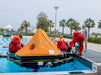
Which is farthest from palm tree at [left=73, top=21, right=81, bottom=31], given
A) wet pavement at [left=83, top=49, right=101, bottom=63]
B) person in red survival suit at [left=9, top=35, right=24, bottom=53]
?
person in red survival suit at [left=9, top=35, right=24, bottom=53]

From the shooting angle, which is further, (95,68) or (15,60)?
(15,60)

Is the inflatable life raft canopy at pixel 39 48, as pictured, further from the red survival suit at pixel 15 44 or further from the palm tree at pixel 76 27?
the palm tree at pixel 76 27

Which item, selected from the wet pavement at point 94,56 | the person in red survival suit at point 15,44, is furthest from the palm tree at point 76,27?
the person in red survival suit at point 15,44

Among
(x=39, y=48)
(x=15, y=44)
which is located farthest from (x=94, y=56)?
(x=15, y=44)

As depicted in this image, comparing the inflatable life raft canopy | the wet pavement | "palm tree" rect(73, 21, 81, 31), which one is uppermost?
"palm tree" rect(73, 21, 81, 31)

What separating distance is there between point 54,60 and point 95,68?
177cm

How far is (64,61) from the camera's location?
623 centimetres

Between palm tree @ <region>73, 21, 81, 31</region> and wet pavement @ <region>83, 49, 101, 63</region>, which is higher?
palm tree @ <region>73, 21, 81, 31</region>

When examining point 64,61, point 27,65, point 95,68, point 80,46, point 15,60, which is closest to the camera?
point 95,68

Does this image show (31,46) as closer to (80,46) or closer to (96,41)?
(80,46)

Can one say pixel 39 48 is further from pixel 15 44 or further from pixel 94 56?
pixel 94 56

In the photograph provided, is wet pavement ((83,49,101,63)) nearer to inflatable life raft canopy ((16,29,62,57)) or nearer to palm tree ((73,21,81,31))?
inflatable life raft canopy ((16,29,62,57))

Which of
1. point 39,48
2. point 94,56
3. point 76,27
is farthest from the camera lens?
point 76,27

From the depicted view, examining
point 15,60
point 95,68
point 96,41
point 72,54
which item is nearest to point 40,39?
point 15,60
